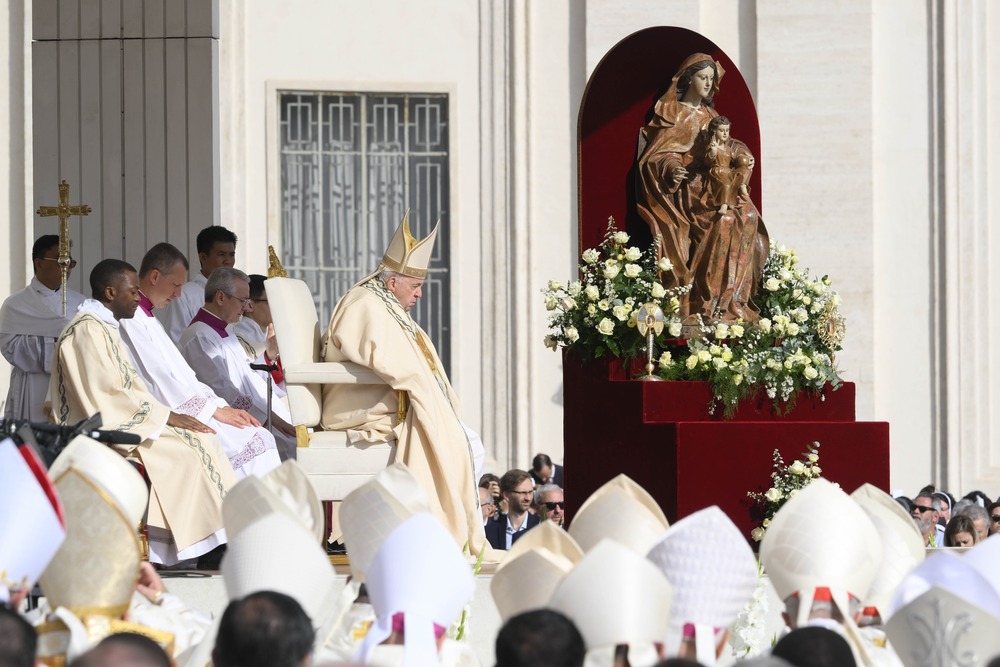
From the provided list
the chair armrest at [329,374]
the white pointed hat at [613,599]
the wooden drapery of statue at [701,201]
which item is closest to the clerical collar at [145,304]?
the chair armrest at [329,374]

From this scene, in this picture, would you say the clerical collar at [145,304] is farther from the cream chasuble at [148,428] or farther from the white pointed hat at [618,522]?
the white pointed hat at [618,522]

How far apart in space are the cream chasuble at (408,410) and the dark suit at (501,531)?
108cm

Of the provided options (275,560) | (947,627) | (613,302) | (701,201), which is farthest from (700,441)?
(275,560)

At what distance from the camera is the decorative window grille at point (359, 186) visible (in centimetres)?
1382

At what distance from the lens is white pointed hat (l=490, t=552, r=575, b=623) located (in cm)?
477

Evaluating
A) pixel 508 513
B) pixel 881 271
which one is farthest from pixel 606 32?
pixel 508 513

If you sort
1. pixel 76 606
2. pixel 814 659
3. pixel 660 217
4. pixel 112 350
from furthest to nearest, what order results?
pixel 660 217, pixel 112 350, pixel 76 606, pixel 814 659

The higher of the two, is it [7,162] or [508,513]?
[7,162]

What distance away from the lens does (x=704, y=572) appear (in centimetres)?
471

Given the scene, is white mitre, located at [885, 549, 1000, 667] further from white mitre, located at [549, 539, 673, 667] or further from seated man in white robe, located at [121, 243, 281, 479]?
seated man in white robe, located at [121, 243, 281, 479]

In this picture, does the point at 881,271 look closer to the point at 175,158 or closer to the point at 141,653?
the point at 175,158

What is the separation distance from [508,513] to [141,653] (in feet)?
23.2

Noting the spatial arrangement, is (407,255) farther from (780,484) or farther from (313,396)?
(780,484)

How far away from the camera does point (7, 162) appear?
44.7ft
